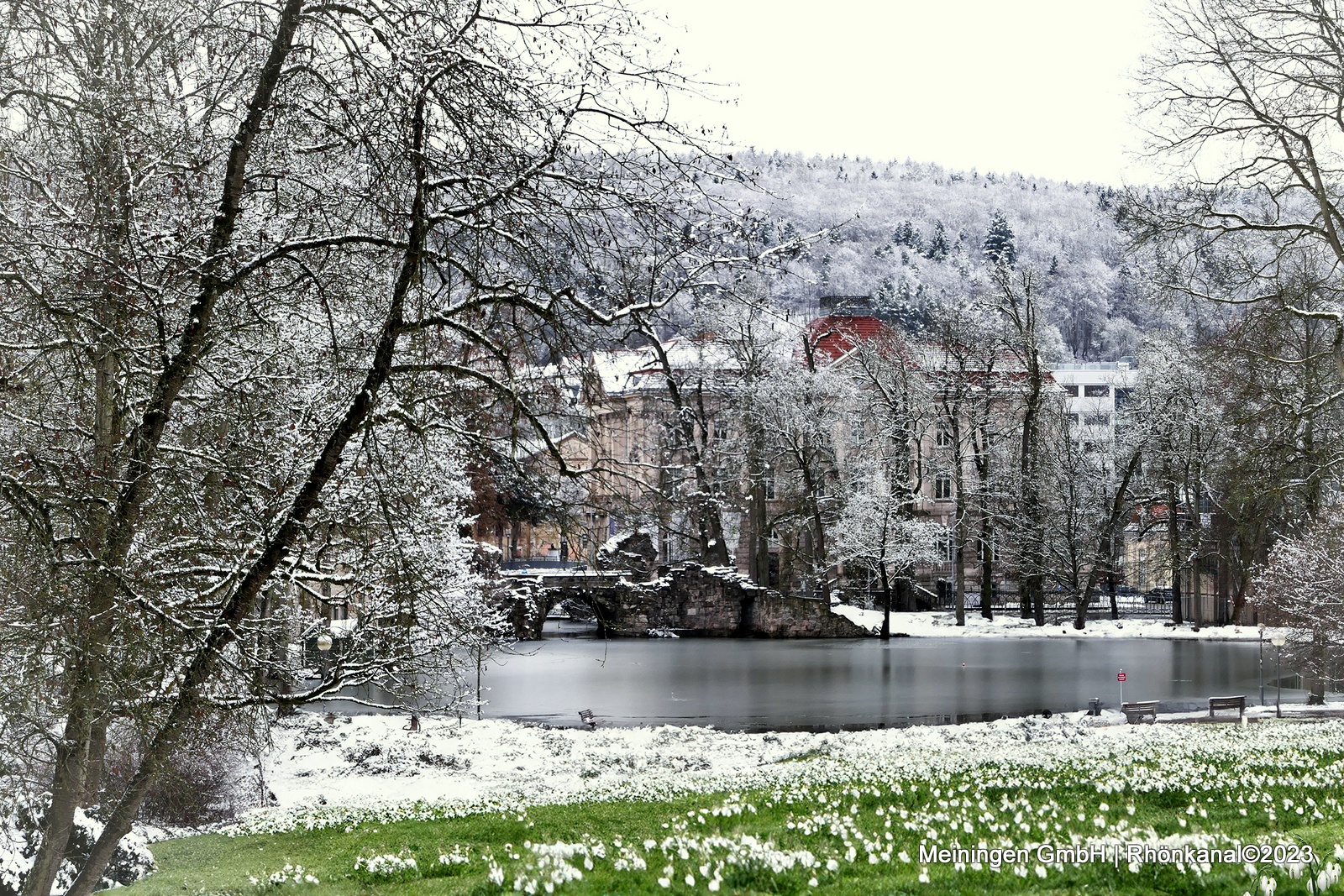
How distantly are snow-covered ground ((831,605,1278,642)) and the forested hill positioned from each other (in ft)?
48.6

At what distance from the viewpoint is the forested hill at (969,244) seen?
76.2 metres

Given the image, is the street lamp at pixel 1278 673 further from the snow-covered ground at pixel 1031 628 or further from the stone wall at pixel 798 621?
the stone wall at pixel 798 621

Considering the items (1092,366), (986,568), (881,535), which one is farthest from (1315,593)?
(1092,366)

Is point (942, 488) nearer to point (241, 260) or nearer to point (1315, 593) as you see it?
point (1315, 593)

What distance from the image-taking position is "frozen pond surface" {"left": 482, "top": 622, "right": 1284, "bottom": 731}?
82.4 ft

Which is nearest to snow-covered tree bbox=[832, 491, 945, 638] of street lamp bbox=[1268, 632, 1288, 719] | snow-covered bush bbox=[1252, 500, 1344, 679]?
street lamp bbox=[1268, 632, 1288, 719]

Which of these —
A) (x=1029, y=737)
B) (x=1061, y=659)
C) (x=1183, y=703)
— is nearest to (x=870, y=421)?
(x=1061, y=659)

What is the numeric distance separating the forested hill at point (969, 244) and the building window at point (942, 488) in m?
8.77

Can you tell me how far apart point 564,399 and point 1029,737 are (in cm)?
1436

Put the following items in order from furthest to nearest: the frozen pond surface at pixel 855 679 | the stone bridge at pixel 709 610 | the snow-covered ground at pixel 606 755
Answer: the stone bridge at pixel 709 610, the frozen pond surface at pixel 855 679, the snow-covered ground at pixel 606 755

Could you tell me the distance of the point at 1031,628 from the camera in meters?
46.1

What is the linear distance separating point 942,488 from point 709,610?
15016mm

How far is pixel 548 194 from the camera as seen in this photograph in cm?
523

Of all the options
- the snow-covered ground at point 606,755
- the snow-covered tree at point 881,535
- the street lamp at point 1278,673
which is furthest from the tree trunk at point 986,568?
the snow-covered ground at point 606,755
